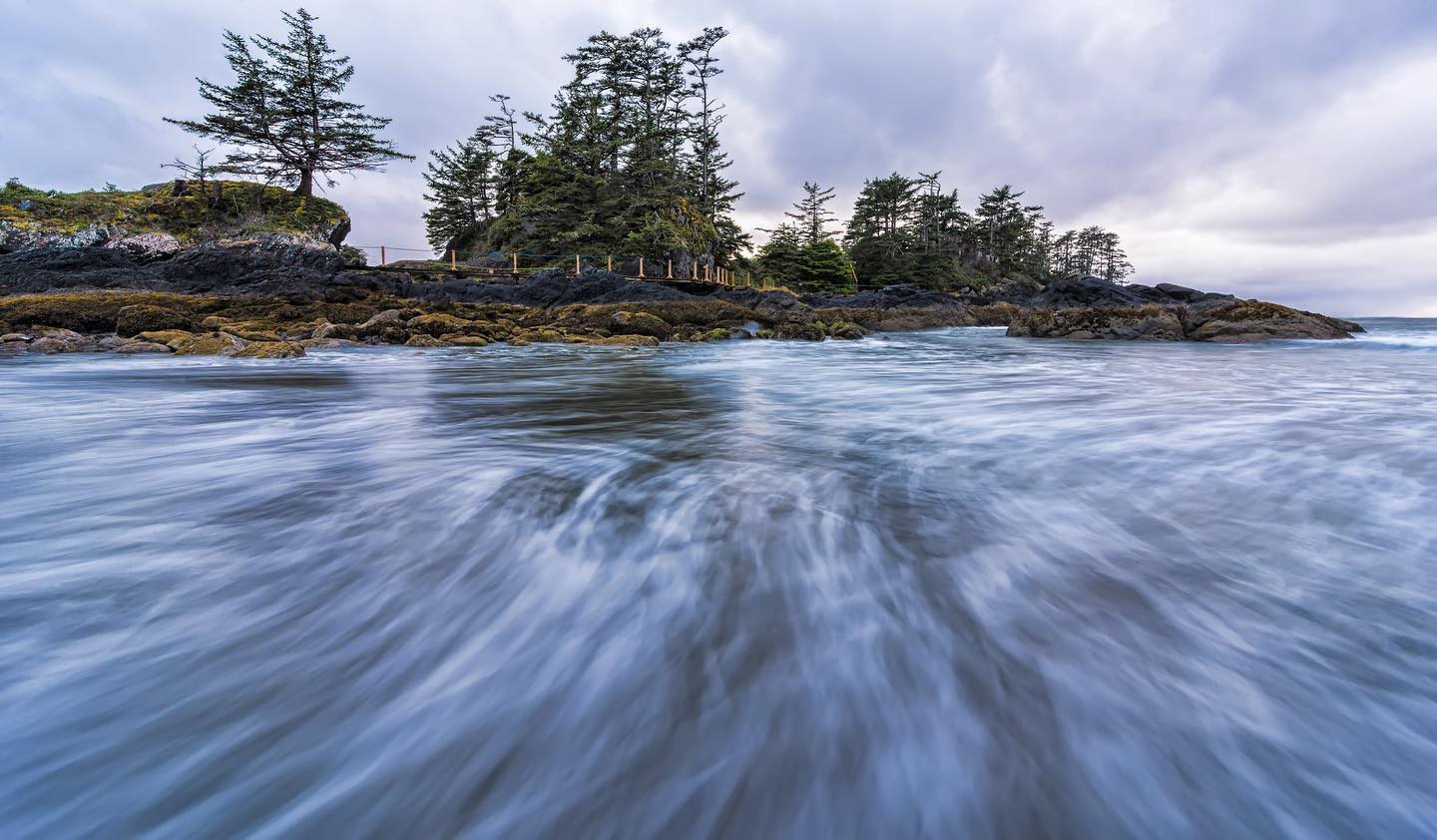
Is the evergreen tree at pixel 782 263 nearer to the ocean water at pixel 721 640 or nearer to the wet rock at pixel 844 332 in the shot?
the wet rock at pixel 844 332

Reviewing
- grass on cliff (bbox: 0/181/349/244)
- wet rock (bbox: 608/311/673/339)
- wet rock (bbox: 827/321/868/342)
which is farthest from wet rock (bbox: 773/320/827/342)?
grass on cliff (bbox: 0/181/349/244)

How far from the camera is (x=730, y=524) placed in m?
2.42

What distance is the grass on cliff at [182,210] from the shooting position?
2272 centimetres

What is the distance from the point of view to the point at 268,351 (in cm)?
Answer: 1057

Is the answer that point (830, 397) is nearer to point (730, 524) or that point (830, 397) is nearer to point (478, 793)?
point (730, 524)

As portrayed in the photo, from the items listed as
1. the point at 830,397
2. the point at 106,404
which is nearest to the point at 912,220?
the point at 830,397

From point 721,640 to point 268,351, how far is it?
12.5m

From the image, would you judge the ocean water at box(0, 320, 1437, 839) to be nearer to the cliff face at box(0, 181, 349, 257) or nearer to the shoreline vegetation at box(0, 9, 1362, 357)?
the shoreline vegetation at box(0, 9, 1362, 357)

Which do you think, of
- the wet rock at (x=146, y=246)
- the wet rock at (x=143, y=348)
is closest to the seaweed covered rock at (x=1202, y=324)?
the wet rock at (x=143, y=348)

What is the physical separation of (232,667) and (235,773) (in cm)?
47

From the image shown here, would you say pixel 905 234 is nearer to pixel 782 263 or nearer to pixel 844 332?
pixel 782 263

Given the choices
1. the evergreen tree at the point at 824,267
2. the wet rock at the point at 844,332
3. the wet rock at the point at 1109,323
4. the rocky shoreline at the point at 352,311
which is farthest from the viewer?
the evergreen tree at the point at 824,267

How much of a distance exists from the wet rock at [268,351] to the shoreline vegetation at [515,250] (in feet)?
0.12

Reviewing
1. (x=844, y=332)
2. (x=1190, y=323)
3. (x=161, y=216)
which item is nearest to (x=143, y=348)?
(x=844, y=332)
